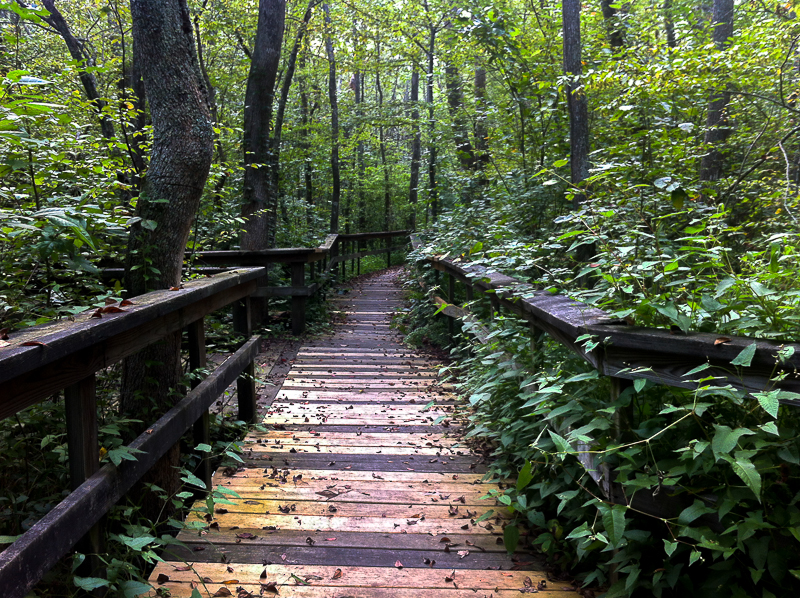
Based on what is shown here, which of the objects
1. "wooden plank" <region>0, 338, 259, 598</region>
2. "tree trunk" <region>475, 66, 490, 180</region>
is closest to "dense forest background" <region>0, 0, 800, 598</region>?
"tree trunk" <region>475, 66, 490, 180</region>

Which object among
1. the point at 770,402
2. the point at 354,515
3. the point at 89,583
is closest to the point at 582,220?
the point at 770,402

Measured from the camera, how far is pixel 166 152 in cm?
315

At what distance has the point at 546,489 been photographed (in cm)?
248

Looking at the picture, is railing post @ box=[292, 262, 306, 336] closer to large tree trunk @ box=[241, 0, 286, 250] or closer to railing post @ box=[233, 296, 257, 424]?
large tree trunk @ box=[241, 0, 286, 250]

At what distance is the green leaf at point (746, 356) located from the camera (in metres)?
1.51

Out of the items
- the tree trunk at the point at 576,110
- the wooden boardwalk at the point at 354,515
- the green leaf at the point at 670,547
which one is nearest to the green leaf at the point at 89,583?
the wooden boardwalk at the point at 354,515

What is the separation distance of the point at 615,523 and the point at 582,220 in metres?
1.52

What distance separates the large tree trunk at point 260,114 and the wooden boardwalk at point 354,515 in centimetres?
364

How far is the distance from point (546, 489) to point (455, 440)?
1.76 meters

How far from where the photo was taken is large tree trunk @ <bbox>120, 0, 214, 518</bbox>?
10.1 feet

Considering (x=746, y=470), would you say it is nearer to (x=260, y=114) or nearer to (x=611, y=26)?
(x=260, y=114)

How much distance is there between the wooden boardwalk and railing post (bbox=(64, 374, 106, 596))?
0.44 meters

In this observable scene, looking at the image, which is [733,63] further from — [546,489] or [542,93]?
[546,489]

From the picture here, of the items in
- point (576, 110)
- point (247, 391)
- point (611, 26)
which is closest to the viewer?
point (247, 391)
